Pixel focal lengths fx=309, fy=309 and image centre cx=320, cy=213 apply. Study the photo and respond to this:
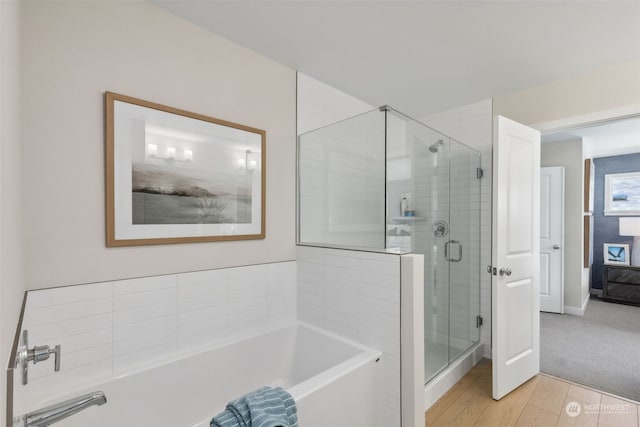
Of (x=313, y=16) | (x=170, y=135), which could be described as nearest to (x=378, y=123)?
(x=313, y=16)

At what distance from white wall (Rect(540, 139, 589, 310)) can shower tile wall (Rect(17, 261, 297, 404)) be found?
3.91 metres

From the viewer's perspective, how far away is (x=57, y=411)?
1.07 m

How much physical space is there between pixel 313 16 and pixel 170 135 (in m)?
1.06

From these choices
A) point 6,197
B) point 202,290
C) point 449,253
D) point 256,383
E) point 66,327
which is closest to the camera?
point 6,197

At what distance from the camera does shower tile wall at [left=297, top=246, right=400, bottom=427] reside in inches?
69.1

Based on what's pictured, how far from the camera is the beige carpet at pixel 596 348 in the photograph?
2.38m

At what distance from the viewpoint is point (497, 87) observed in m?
2.62

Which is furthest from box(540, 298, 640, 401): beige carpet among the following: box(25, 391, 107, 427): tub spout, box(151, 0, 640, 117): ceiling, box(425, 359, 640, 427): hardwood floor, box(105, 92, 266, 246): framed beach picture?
box(25, 391, 107, 427): tub spout

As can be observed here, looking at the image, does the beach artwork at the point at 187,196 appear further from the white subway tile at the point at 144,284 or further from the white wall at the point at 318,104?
the white wall at the point at 318,104

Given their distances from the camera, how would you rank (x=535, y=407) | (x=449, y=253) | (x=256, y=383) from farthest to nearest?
(x=449, y=253) → (x=535, y=407) → (x=256, y=383)

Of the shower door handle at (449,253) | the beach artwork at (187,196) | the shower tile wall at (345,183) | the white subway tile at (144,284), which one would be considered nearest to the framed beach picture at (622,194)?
the shower door handle at (449,253)

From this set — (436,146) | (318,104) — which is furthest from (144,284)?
(436,146)

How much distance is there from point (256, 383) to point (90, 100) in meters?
1.85

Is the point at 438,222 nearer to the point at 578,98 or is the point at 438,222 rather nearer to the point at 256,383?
the point at 578,98
